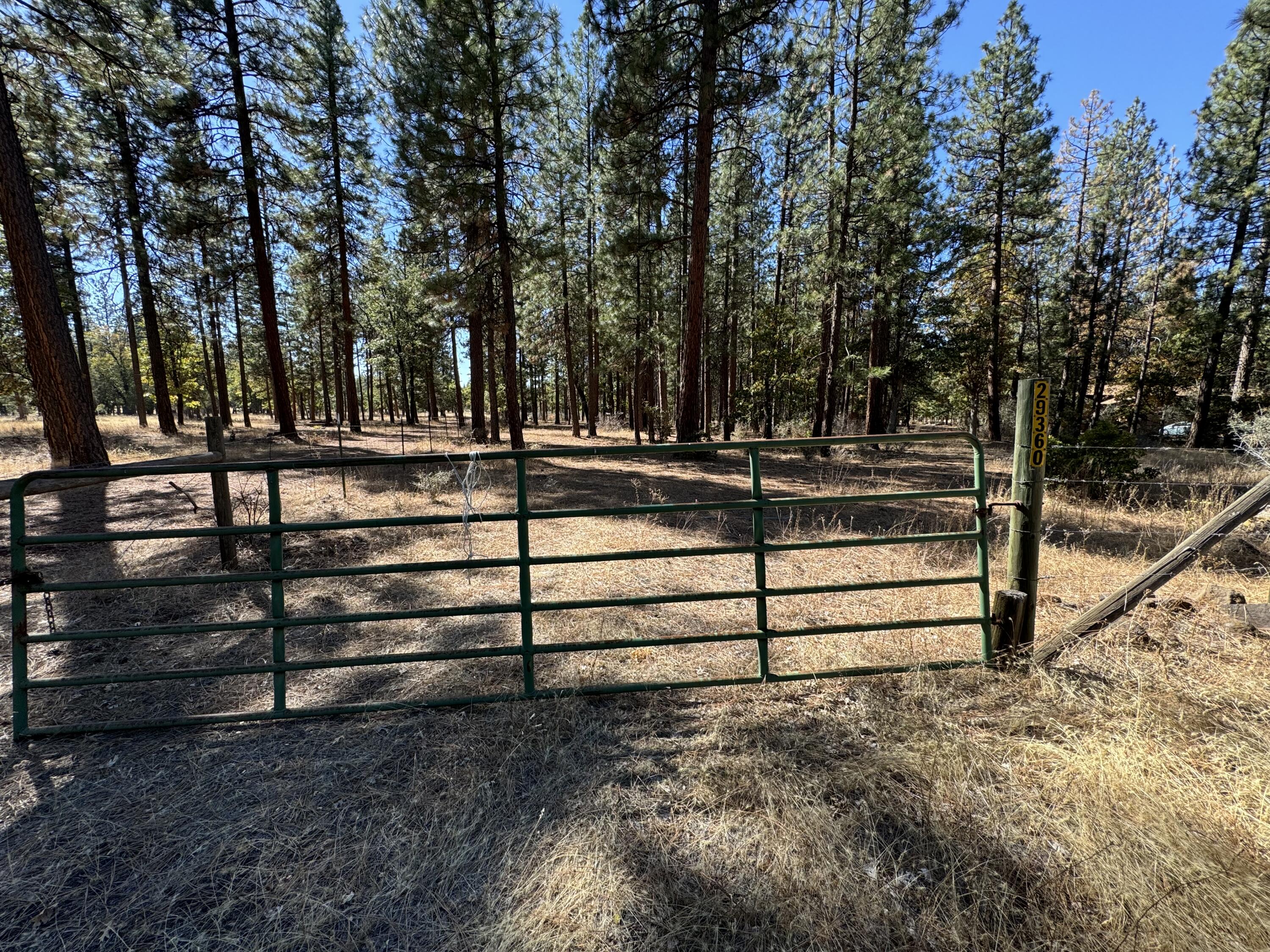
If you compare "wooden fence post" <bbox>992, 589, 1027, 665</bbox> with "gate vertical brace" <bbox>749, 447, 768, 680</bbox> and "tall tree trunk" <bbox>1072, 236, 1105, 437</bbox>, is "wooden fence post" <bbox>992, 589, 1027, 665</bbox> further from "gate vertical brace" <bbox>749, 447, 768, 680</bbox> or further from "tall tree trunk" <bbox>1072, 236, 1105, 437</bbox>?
"tall tree trunk" <bbox>1072, 236, 1105, 437</bbox>

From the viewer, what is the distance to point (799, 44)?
41.8 feet

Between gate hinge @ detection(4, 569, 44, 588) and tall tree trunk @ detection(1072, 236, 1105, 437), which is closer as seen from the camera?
gate hinge @ detection(4, 569, 44, 588)

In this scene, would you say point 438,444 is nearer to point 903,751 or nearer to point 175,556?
point 175,556

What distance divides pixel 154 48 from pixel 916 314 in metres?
24.7

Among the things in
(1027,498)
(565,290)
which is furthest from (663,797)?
(565,290)

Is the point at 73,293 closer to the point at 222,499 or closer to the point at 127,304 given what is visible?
the point at 127,304

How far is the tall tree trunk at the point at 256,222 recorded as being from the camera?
42.4ft

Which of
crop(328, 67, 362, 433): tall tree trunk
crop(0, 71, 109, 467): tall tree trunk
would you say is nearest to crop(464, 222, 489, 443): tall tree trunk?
crop(328, 67, 362, 433): tall tree trunk

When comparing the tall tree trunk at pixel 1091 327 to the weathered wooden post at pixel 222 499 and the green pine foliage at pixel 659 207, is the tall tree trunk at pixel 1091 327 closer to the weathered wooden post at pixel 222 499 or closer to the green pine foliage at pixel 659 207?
the green pine foliage at pixel 659 207

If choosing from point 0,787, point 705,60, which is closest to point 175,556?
point 0,787

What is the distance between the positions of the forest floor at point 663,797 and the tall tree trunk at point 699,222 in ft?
28.6

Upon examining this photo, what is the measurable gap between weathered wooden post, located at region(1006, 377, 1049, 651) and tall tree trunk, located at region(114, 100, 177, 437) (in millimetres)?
19342

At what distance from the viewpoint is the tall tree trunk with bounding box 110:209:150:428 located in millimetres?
16125

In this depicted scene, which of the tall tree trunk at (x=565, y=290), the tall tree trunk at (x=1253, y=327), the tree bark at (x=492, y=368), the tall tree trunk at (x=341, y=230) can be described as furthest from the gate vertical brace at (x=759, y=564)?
the tall tree trunk at (x=1253, y=327)
